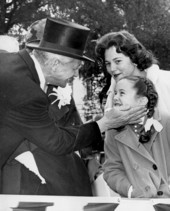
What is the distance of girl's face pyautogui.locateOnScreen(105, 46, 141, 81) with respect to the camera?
11.4 feet

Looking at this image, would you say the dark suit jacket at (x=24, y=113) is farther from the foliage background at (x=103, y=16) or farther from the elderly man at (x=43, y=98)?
the foliage background at (x=103, y=16)

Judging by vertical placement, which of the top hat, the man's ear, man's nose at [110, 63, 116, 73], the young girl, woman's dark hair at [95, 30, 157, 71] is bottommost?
the top hat

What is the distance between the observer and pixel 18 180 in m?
2.61

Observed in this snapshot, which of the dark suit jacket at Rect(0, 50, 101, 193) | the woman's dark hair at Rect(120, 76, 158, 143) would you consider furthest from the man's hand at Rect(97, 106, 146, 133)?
the dark suit jacket at Rect(0, 50, 101, 193)

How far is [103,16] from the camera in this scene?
13484 mm

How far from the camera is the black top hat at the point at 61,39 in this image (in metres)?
2.68

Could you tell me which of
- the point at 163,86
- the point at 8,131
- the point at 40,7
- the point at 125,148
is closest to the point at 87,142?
the point at 125,148

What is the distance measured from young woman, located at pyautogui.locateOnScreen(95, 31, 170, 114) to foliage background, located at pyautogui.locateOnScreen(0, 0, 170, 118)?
8687 mm

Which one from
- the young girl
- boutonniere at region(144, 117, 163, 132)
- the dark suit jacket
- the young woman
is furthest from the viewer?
the young woman

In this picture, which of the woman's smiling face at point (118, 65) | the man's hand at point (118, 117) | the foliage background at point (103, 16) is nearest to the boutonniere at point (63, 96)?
the man's hand at point (118, 117)

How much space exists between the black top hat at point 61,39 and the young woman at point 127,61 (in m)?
0.78

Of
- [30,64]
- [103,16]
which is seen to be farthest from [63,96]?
[103,16]

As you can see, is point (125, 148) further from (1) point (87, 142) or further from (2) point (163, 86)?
(2) point (163, 86)

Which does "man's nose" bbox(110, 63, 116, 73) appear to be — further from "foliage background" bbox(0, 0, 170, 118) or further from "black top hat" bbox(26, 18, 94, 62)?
"foliage background" bbox(0, 0, 170, 118)
